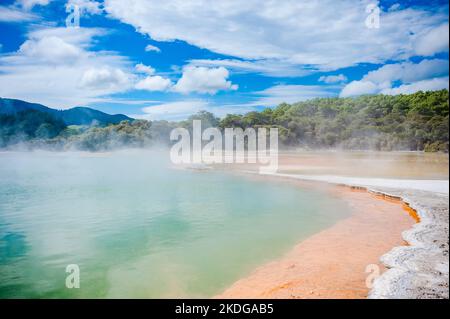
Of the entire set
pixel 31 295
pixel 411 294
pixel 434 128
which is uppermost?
pixel 434 128

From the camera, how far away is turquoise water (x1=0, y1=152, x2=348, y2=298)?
4.62 m

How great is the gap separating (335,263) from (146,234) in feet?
12.5

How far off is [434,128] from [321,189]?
568 inches

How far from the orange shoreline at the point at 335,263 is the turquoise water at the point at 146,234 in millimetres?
330

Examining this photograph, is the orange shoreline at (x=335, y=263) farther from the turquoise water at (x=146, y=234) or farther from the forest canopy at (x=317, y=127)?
the forest canopy at (x=317, y=127)

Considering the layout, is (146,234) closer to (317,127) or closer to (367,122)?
(367,122)

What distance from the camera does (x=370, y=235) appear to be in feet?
20.6

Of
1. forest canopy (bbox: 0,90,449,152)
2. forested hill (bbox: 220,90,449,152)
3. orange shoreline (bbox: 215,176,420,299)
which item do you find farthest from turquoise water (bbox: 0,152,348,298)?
forested hill (bbox: 220,90,449,152)

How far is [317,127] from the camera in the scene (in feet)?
94.3

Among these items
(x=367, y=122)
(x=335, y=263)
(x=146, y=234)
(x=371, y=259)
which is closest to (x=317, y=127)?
(x=367, y=122)

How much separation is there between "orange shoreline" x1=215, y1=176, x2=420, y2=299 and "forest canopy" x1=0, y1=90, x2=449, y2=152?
14975 mm

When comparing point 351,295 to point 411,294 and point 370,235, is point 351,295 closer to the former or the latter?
point 411,294

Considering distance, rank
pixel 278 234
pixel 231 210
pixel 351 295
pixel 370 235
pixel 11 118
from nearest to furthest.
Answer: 1. pixel 351 295
2. pixel 370 235
3. pixel 278 234
4. pixel 231 210
5. pixel 11 118
